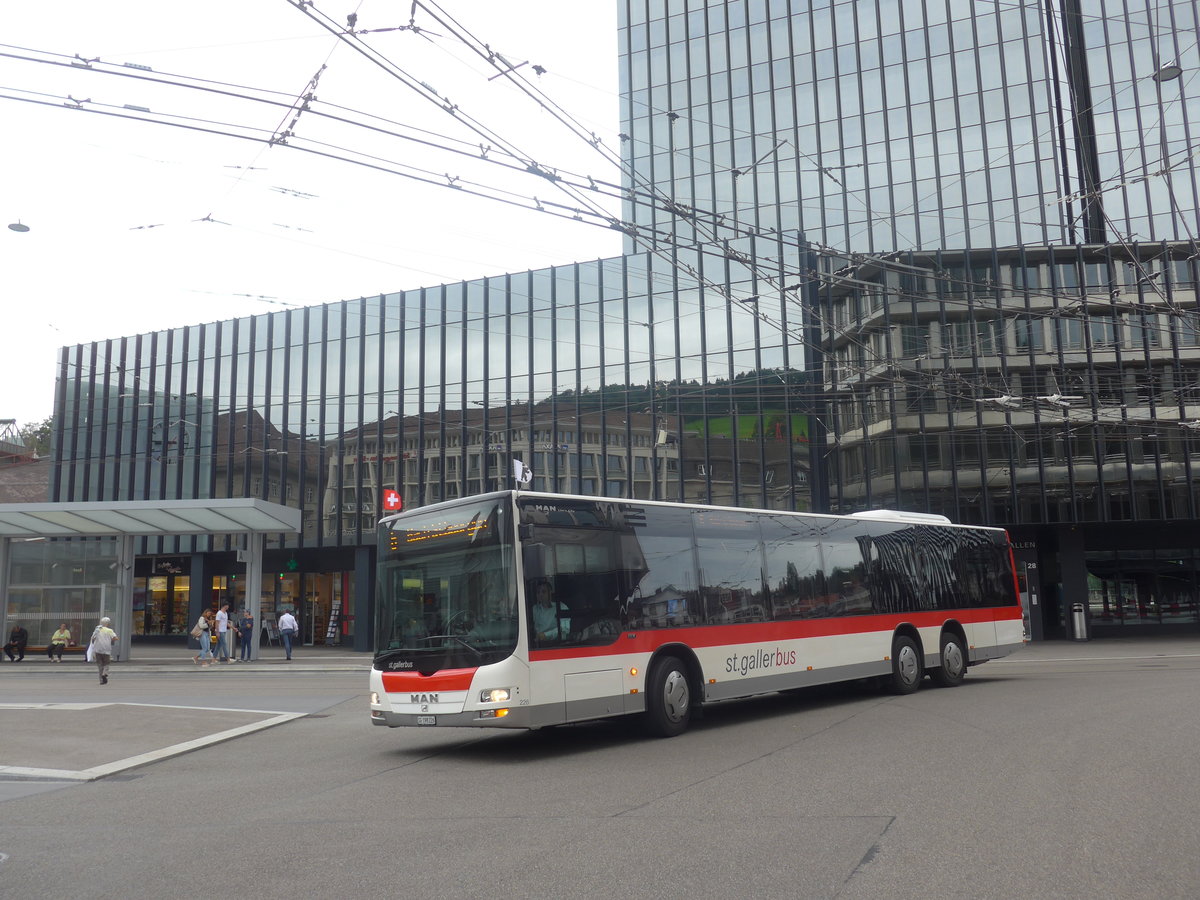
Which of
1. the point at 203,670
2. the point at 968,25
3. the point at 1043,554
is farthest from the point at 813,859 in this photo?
the point at 968,25

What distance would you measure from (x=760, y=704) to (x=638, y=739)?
455cm

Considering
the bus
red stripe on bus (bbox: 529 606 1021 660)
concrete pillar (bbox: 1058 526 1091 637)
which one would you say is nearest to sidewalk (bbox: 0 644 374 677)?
red stripe on bus (bbox: 529 606 1021 660)

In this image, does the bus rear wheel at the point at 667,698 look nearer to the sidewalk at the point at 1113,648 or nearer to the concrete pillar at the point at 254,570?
the sidewalk at the point at 1113,648

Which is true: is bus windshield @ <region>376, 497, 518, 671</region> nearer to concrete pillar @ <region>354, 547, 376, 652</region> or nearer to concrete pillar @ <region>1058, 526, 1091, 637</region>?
concrete pillar @ <region>354, 547, 376, 652</region>

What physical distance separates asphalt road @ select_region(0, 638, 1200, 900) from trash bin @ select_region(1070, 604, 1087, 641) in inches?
979

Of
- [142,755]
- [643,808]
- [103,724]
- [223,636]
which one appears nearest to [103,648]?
[103,724]

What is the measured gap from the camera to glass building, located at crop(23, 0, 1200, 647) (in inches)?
1437

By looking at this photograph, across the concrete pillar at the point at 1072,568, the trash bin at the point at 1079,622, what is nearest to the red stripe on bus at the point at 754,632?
the trash bin at the point at 1079,622

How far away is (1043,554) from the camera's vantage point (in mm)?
41625

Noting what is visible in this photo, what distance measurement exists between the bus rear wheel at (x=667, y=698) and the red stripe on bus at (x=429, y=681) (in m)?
2.35

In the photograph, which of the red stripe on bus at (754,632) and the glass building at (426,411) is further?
the glass building at (426,411)

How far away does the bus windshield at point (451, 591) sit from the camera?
1106 cm

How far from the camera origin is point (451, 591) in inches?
450

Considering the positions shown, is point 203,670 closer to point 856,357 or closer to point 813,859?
point 856,357
